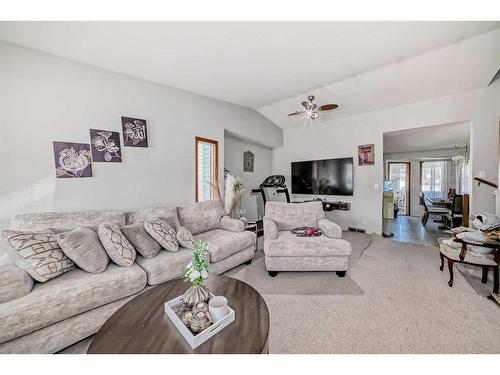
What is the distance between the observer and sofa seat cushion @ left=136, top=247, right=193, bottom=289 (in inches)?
70.1

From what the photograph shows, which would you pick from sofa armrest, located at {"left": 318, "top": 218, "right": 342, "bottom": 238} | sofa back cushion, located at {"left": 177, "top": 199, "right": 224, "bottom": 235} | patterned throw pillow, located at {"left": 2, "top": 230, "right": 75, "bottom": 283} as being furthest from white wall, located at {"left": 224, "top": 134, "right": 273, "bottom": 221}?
patterned throw pillow, located at {"left": 2, "top": 230, "right": 75, "bottom": 283}

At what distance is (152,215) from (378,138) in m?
4.59

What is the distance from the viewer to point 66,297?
4.36 feet

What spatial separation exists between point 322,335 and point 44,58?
12.4 feet

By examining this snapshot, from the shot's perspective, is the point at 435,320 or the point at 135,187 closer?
the point at 435,320

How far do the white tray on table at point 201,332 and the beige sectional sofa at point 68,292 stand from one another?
720 mm

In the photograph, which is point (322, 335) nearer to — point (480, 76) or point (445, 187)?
point (480, 76)

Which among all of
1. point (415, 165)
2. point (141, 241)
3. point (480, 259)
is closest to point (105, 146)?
point (141, 241)

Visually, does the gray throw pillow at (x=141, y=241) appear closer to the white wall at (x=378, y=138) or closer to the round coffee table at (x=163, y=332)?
the round coffee table at (x=163, y=332)

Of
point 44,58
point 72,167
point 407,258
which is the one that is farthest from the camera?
point 407,258

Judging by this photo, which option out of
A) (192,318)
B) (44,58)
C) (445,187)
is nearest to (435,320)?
(192,318)

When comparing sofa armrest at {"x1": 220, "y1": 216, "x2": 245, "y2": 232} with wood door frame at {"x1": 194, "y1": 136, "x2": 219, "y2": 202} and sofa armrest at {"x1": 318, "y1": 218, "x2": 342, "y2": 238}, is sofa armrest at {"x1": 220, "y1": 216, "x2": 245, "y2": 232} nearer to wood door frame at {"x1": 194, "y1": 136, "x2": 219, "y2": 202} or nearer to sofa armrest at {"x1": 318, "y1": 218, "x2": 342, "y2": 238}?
wood door frame at {"x1": 194, "y1": 136, "x2": 219, "y2": 202}

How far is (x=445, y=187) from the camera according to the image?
7.12m
